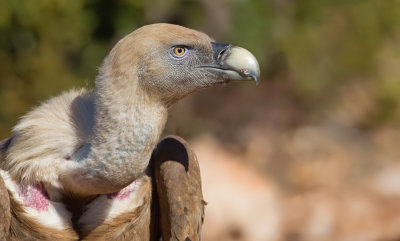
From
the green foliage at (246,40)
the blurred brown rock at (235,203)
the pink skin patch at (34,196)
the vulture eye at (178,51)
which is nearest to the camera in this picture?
the vulture eye at (178,51)

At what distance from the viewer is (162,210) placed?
4.36 m

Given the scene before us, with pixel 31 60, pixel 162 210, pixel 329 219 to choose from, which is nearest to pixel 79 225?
pixel 162 210

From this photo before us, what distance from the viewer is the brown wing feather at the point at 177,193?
13.9ft

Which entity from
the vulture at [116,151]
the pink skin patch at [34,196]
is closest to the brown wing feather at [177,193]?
the vulture at [116,151]

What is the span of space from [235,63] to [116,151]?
2.23 ft

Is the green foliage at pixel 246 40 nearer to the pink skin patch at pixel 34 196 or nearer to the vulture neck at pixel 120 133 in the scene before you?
the pink skin patch at pixel 34 196

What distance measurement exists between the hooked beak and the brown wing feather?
667 mm

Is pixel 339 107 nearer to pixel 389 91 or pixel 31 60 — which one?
pixel 389 91

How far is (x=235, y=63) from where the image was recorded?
3854 millimetres

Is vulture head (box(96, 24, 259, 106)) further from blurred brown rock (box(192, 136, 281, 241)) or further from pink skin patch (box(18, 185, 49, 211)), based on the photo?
blurred brown rock (box(192, 136, 281, 241))

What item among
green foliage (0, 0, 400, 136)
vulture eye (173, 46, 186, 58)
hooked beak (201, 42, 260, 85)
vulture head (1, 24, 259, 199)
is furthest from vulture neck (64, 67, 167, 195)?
green foliage (0, 0, 400, 136)

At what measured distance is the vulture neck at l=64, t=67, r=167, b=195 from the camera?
3.73 metres

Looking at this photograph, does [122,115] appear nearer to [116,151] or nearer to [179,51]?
[116,151]

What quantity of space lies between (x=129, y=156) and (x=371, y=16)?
33.4ft
